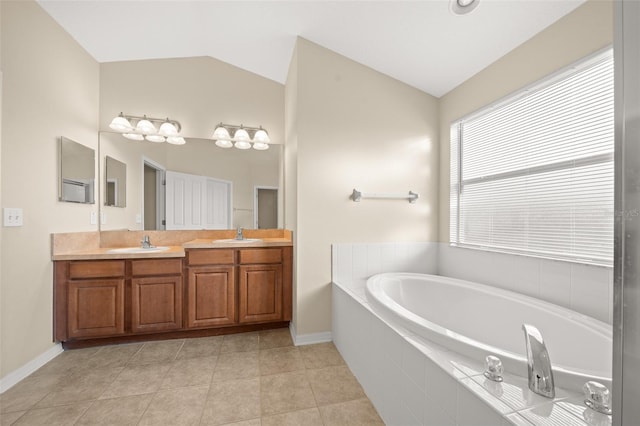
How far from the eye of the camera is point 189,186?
9.25 ft

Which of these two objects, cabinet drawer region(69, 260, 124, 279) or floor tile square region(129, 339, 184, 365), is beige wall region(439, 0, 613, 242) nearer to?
floor tile square region(129, 339, 184, 365)

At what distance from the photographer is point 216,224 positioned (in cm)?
288

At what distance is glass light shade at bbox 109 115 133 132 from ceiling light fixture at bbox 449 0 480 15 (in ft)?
9.19

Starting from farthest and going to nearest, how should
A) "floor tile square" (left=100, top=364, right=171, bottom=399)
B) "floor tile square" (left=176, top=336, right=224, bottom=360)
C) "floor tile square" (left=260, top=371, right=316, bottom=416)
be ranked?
"floor tile square" (left=176, top=336, right=224, bottom=360) → "floor tile square" (left=100, top=364, right=171, bottom=399) → "floor tile square" (left=260, top=371, right=316, bottom=416)

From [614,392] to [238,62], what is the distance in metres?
3.28

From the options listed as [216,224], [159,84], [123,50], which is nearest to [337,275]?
[216,224]

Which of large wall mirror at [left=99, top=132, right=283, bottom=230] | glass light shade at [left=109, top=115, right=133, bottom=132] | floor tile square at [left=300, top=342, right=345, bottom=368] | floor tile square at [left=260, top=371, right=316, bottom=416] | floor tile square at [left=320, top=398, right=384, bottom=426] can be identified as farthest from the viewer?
large wall mirror at [left=99, top=132, right=283, bottom=230]

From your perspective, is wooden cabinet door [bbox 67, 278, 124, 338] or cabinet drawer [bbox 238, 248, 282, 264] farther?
cabinet drawer [bbox 238, 248, 282, 264]

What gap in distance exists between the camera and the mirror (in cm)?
214

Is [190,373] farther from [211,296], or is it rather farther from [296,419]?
[296,419]

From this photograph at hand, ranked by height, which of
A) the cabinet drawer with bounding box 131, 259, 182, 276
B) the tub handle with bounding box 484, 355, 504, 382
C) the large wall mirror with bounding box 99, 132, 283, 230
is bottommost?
the tub handle with bounding box 484, 355, 504, 382

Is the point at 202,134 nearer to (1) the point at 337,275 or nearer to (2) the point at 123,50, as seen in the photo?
(2) the point at 123,50

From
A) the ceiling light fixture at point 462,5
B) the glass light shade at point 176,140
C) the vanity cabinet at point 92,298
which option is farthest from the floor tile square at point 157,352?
the ceiling light fixture at point 462,5

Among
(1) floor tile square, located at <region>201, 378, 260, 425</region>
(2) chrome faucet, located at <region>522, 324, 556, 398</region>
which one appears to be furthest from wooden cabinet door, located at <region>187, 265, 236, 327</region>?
(2) chrome faucet, located at <region>522, 324, 556, 398</region>
